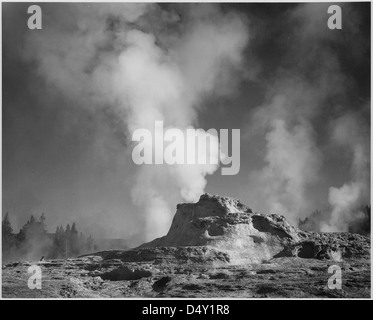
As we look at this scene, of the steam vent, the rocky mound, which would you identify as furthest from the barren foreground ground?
the rocky mound

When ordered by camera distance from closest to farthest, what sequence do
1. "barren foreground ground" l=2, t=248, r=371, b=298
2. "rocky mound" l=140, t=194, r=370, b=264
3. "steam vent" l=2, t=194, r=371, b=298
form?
1. "barren foreground ground" l=2, t=248, r=371, b=298
2. "steam vent" l=2, t=194, r=371, b=298
3. "rocky mound" l=140, t=194, r=370, b=264

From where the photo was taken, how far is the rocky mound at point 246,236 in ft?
309

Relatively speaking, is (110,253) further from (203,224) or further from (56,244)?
(56,244)

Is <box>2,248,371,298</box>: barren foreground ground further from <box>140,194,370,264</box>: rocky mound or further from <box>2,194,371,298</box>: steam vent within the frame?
<box>140,194,370,264</box>: rocky mound

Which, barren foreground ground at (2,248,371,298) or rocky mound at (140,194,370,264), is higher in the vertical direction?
rocky mound at (140,194,370,264)

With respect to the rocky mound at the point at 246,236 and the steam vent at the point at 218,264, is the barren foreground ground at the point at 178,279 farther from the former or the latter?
the rocky mound at the point at 246,236

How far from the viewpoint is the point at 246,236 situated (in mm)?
97125

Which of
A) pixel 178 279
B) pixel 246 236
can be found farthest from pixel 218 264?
pixel 246 236

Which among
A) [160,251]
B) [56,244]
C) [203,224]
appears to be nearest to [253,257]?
[203,224]

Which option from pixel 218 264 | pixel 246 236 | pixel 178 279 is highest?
pixel 246 236

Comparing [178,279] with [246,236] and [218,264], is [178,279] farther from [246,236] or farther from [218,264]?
[246,236]

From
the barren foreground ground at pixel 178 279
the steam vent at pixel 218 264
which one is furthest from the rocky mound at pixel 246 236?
the barren foreground ground at pixel 178 279

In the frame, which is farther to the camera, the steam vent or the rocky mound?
the rocky mound

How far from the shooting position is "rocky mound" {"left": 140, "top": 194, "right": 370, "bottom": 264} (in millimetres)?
94250
